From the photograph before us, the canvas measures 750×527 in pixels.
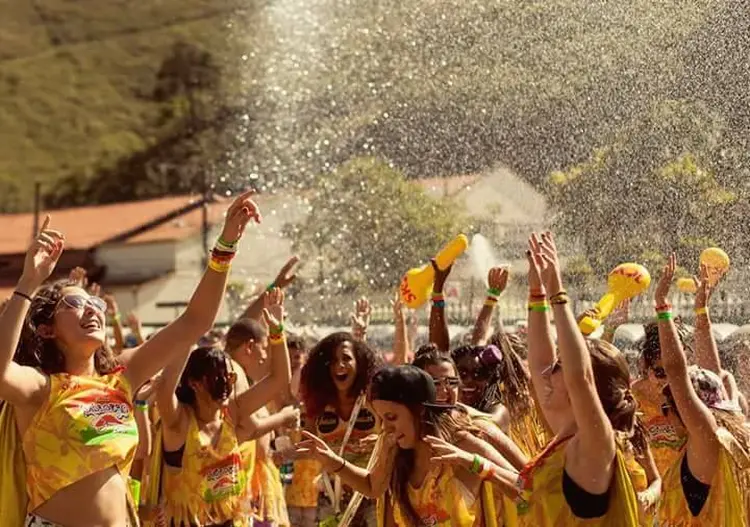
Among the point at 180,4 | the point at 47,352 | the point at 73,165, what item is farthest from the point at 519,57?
the point at 180,4

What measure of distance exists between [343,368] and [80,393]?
2.17m

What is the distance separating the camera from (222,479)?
21.6ft

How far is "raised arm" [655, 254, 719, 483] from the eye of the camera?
4961 mm

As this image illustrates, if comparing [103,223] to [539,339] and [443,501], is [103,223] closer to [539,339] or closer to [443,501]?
[443,501]

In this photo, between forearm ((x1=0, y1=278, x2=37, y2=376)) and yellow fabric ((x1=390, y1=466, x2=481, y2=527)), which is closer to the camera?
forearm ((x1=0, y1=278, x2=37, y2=376))

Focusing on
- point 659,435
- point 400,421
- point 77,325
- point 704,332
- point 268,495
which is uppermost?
point 77,325

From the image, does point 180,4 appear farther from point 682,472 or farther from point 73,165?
point 682,472

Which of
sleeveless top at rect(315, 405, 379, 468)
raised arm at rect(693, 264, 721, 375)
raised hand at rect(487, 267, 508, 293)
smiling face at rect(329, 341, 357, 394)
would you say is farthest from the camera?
raised hand at rect(487, 267, 508, 293)

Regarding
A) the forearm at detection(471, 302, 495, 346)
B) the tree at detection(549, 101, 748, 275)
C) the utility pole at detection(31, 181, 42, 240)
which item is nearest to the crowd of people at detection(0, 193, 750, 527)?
the forearm at detection(471, 302, 495, 346)

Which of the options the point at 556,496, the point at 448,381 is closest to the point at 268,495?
the point at 448,381

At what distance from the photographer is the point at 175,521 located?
257 inches

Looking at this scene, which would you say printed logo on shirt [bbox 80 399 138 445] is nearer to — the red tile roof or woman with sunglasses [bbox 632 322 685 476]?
woman with sunglasses [bbox 632 322 685 476]

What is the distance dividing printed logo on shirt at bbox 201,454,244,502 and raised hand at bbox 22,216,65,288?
7.09 ft

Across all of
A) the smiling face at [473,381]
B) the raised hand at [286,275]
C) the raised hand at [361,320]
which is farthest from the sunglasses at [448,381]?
the raised hand at [286,275]
